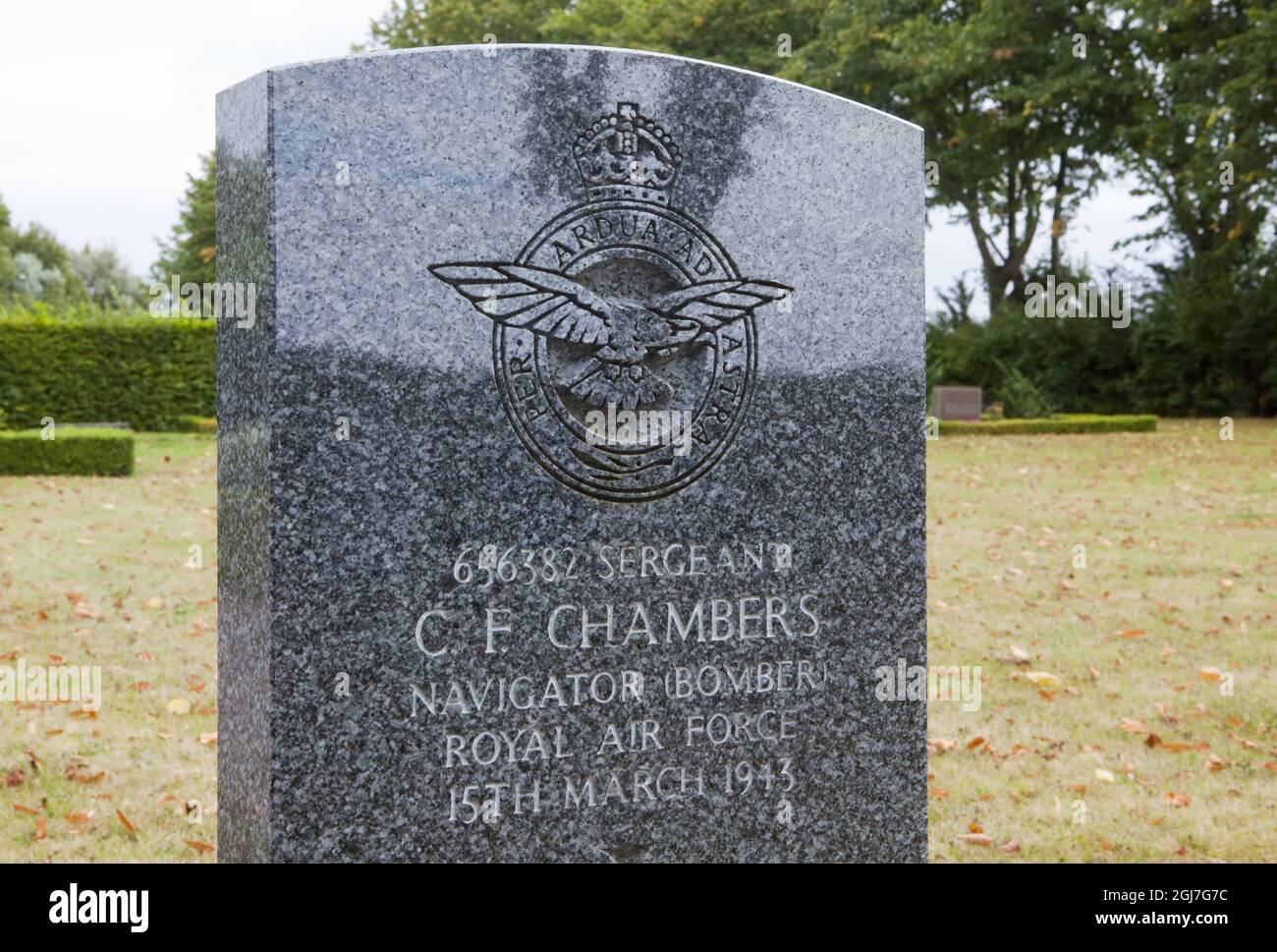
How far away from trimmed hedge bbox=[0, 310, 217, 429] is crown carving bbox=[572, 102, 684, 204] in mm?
21156

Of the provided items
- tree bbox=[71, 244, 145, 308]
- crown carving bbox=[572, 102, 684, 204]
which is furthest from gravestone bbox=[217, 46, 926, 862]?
tree bbox=[71, 244, 145, 308]

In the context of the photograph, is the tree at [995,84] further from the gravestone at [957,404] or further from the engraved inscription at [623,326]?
the engraved inscription at [623,326]

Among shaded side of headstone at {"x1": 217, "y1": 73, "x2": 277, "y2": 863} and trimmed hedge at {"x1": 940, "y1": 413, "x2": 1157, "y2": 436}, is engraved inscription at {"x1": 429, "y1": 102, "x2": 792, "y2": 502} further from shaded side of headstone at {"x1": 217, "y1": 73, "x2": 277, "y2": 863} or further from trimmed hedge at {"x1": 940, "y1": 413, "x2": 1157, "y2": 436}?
trimmed hedge at {"x1": 940, "y1": 413, "x2": 1157, "y2": 436}

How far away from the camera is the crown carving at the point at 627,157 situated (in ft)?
11.7

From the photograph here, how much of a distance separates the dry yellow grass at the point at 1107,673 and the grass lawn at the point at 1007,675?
0.05 ft

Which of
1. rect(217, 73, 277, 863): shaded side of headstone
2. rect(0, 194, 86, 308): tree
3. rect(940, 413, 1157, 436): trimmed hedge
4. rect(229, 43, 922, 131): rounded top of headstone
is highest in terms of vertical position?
rect(0, 194, 86, 308): tree

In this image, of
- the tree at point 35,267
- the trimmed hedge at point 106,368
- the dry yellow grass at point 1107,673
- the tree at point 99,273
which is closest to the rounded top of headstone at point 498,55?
the dry yellow grass at point 1107,673

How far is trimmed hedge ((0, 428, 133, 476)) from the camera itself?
620 inches

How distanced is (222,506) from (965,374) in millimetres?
27530

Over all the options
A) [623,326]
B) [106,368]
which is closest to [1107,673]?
[623,326]

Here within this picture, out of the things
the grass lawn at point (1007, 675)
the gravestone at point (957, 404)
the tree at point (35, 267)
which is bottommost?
the grass lawn at point (1007, 675)

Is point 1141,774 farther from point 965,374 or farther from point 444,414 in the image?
point 965,374

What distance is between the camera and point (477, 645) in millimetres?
3520
